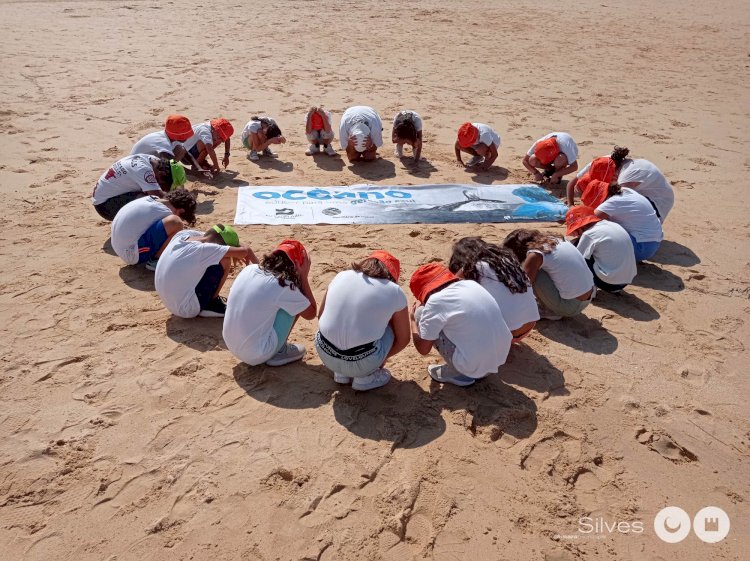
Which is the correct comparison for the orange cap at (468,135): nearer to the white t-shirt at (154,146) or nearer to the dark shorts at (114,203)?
the white t-shirt at (154,146)

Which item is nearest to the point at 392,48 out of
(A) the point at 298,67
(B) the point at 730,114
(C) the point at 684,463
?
(A) the point at 298,67

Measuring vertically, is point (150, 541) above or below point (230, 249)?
below

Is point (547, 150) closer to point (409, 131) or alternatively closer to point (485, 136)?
point (485, 136)

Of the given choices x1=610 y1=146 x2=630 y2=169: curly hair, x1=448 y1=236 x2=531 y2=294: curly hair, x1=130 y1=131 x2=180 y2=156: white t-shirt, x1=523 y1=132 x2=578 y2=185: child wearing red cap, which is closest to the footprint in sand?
x1=448 y1=236 x2=531 y2=294: curly hair

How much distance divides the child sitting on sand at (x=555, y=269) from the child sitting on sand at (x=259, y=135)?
3622mm

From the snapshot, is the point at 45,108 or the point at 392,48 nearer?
the point at 45,108

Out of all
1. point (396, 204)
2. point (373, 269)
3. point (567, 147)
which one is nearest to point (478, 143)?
point (567, 147)

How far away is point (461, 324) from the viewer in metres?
3.17

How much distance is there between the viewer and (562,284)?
388cm

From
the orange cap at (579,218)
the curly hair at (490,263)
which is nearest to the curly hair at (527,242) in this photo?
the curly hair at (490,263)

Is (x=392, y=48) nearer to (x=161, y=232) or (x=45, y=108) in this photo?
(x=45, y=108)

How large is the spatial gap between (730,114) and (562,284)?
6702 mm

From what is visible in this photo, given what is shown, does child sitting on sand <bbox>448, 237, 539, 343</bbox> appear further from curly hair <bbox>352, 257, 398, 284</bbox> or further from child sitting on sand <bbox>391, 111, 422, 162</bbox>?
child sitting on sand <bbox>391, 111, 422, 162</bbox>

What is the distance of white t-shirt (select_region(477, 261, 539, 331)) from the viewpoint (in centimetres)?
343
